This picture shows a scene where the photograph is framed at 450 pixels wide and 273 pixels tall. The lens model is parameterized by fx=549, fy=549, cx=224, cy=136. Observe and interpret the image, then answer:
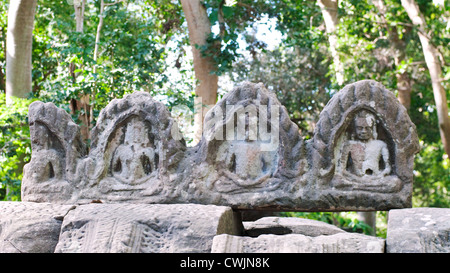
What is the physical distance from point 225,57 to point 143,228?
15.4 ft

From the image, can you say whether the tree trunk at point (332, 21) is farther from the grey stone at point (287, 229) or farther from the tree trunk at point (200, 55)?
the grey stone at point (287, 229)

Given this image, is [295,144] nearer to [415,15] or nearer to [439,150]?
[415,15]

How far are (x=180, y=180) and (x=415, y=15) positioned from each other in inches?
233

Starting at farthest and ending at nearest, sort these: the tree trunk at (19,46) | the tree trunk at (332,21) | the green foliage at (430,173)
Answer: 1. the green foliage at (430,173)
2. the tree trunk at (332,21)
3. the tree trunk at (19,46)

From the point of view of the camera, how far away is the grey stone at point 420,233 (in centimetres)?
342

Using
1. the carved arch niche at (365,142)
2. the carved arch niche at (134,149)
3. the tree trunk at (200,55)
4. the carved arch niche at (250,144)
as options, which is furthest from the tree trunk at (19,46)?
the carved arch niche at (365,142)

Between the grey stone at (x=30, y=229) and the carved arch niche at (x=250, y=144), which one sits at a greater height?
the carved arch niche at (x=250, y=144)

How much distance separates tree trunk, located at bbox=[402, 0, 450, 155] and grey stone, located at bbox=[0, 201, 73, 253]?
6.16 m

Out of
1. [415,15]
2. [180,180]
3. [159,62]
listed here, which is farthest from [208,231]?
[415,15]

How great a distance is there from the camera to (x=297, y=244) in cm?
349

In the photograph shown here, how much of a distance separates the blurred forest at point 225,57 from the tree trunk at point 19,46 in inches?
2.1

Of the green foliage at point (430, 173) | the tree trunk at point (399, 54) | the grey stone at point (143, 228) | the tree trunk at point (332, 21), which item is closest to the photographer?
the grey stone at point (143, 228)

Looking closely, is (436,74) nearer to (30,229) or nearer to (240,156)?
(240,156)

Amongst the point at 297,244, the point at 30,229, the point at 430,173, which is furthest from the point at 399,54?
→ the point at 30,229
